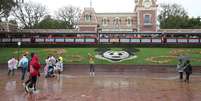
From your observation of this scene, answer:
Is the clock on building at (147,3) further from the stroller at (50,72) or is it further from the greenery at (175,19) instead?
the stroller at (50,72)

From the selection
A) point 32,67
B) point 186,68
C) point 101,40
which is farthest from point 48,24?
point 32,67

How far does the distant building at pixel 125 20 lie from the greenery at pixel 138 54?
1387 inches

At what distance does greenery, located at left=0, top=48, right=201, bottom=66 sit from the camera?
39.5 m

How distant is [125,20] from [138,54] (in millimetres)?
45640

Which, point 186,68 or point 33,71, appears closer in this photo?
point 33,71

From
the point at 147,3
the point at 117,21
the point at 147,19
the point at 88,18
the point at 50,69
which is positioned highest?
the point at 147,3

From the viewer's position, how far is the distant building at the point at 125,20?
8044 cm

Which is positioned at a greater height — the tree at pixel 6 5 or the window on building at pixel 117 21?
the tree at pixel 6 5

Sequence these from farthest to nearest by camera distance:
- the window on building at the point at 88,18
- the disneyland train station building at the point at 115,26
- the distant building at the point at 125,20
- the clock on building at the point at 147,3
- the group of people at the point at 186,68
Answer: the clock on building at the point at 147,3, the distant building at the point at 125,20, the window on building at the point at 88,18, the disneyland train station building at the point at 115,26, the group of people at the point at 186,68

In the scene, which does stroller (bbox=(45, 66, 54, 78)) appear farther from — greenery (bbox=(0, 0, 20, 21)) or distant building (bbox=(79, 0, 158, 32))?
distant building (bbox=(79, 0, 158, 32))

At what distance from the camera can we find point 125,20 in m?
87.4

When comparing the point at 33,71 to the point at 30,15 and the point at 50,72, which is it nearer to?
the point at 50,72

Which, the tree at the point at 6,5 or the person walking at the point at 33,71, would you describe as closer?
the person walking at the point at 33,71

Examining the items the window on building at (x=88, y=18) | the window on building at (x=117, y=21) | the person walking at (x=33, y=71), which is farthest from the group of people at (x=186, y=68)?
the window on building at (x=117, y=21)
